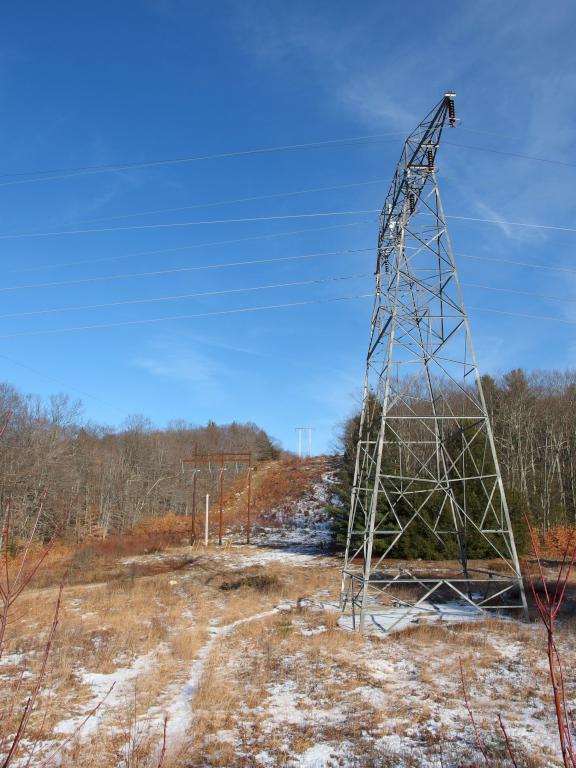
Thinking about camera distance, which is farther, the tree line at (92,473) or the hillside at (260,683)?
the tree line at (92,473)

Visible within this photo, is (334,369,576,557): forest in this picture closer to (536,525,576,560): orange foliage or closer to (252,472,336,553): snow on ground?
(536,525,576,560): orange foliage

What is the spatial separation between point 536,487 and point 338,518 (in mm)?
18243

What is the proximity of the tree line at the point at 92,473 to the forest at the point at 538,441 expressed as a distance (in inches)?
807

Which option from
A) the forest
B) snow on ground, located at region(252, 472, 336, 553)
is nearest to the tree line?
snow on ground, located at region(252, 472, 336, 553)

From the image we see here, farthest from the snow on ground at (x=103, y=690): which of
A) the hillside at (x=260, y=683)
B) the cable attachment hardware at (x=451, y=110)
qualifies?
the cable attachment hardware at (x=451, y=110)

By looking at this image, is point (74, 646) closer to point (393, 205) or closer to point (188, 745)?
point (188, 745)

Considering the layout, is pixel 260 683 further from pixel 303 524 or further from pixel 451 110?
pixel 303 524

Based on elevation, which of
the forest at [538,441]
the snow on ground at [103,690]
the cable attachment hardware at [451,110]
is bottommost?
the snow on ground at [103,690]

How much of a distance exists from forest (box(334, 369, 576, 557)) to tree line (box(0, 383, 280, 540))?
20500 millimetres

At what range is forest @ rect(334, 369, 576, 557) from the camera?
34.7m

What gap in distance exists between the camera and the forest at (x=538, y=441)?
114 feet

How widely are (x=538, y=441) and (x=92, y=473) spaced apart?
38.8 meters

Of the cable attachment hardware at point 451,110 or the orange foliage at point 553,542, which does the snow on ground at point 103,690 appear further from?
the orange foliage at point 553,542

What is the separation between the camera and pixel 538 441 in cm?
4097
